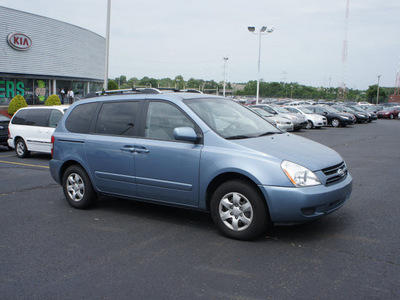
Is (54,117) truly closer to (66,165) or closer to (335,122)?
(66,165)

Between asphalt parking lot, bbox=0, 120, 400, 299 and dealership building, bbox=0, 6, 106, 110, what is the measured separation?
87.8 ft

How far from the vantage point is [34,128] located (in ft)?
41.5

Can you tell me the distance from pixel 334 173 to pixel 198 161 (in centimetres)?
164

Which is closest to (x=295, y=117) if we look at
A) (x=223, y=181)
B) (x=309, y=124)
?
(x=309, y=124)

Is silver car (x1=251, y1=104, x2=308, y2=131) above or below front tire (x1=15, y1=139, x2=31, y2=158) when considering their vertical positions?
above

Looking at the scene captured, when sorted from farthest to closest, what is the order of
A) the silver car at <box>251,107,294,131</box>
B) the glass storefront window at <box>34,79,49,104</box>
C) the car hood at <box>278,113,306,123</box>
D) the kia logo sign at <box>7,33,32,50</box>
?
the glass storefront window at <box>34,79,49,104</box> → the kia logo sign at <box>7,33,32,50</box> → the car hood at <box>278,113,306,123</box> → the silver car at <box>251,107,294,131</box>

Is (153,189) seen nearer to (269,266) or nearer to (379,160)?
(269,266)

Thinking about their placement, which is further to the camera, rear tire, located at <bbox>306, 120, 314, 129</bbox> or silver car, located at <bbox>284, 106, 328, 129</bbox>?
rear tire, located at <bbox>306, 120, 314, 129</bbox>

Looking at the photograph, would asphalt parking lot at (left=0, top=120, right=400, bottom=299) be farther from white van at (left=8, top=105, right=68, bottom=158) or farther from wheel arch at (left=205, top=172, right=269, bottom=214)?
white van at (left=8, top=105, right=68, bottom=158)

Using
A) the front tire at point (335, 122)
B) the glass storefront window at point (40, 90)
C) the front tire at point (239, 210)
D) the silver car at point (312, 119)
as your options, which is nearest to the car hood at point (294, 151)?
the front tire at point (239, 210)

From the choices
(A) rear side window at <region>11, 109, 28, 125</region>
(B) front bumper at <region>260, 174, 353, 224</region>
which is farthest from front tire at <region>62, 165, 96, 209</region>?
(A) rear side window at <region>11, 109, 28, 125</region>

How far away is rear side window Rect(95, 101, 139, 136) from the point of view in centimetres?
581

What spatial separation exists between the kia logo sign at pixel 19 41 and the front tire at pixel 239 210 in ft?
97.8

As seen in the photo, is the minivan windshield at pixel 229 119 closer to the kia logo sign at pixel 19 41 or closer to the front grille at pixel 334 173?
the front grille at pixel 334 173
